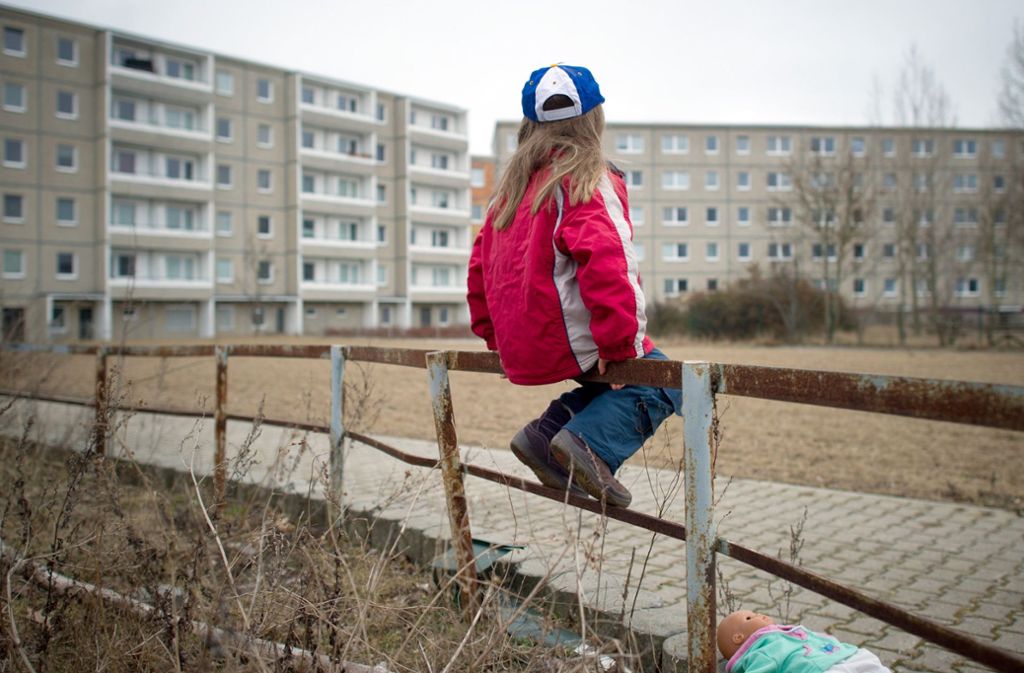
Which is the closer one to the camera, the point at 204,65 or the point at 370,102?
the point at 204,65

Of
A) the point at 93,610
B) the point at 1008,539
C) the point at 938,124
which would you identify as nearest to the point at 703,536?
the point at 93,610

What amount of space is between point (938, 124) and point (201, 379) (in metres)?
38.1

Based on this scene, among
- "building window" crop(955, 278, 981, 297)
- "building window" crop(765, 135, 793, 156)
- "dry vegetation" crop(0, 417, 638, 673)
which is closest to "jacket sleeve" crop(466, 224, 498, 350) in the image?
"dry vegetation" crop(0, 417, 638, 673)

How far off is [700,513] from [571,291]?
0.82 meters

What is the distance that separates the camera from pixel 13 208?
1678 inches

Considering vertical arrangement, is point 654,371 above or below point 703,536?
above

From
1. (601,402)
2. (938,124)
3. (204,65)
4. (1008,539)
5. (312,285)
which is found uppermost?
(204,65)

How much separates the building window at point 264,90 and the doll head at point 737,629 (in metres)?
54.6

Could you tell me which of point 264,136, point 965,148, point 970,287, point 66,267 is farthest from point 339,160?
point 965,148

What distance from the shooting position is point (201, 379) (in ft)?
54.5

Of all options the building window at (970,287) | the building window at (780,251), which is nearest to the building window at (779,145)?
the building window at (780,251)

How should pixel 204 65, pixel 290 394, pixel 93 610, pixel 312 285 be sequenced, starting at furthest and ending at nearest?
1. pixel 312 285
2. pixel 204 65
3. pixel 290 394
4. pixel 93 610

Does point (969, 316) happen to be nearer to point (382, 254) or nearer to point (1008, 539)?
point (1008, 539)

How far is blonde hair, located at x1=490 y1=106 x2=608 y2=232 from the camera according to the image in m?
2.49
